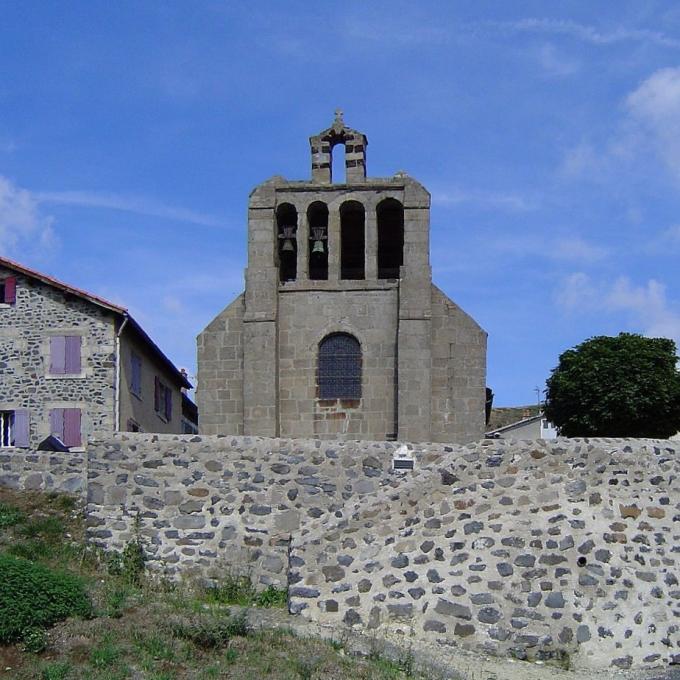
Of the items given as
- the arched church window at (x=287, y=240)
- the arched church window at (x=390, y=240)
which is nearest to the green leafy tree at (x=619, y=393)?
the arched church window at (x=390, y=240)

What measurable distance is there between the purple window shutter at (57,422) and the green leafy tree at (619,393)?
13.4 meters

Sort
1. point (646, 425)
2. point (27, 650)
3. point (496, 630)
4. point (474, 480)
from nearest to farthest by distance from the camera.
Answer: point (27, 650) → point (496, 630) → point (474, 480) → point (646, 425)

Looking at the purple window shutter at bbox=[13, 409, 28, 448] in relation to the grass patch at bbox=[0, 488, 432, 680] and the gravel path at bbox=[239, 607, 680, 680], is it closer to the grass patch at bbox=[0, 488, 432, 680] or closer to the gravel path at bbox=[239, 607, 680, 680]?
the grass patch at bbox=[0, 488, 432, 680]

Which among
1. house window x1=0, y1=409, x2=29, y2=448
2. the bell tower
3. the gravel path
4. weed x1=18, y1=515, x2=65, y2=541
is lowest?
the gravel path

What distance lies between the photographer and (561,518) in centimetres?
2072

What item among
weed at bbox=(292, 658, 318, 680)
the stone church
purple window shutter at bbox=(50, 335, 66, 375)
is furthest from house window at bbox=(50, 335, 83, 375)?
weed at bbox=(292, 658, 318, 680)

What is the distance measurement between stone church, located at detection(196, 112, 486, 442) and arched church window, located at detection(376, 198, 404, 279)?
287 millimetres

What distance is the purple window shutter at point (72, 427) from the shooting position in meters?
A: 34.8

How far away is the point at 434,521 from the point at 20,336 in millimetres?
18247

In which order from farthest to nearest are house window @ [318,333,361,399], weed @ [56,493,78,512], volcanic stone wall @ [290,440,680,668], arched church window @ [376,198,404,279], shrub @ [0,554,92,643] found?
arched church window @ [376,198,404,279] < house window @ [318,333,361,399] < weed @ [56,493,78,512] < volcanic stone wall @ [290,440,680,668] < shrub @ [0,554,92,643]

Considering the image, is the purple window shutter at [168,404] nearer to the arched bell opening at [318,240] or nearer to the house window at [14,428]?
the house window at [14,428]

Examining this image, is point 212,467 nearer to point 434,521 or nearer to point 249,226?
point 434,521

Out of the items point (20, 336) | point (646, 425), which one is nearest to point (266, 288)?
point (20, 336)

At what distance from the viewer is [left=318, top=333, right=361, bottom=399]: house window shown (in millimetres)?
31234
